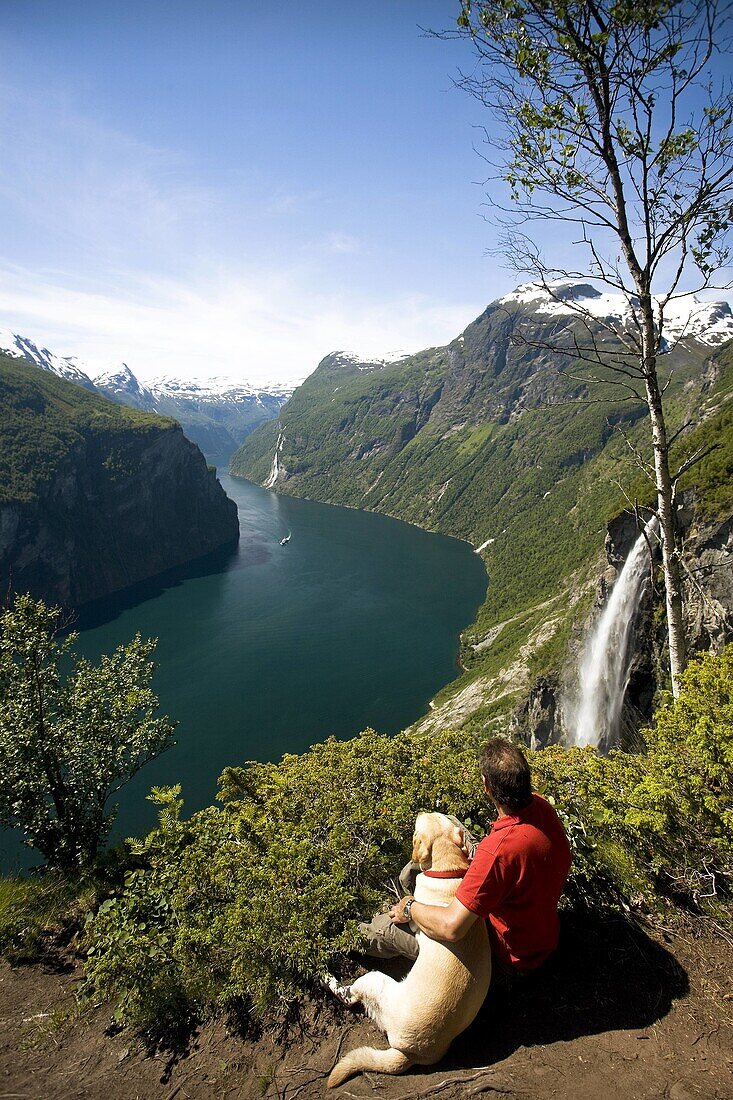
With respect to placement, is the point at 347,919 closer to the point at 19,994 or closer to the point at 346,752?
the point at 346,752

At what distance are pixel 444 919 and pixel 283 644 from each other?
298 ft

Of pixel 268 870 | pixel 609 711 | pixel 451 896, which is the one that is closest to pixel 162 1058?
pixel 268 870

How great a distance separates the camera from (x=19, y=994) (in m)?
6.53

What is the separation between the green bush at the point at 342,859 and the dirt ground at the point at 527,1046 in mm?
381

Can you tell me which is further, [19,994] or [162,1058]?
[19,994]

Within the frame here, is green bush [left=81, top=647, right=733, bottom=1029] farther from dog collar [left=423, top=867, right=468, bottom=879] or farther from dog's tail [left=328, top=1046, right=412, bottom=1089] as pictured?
dog collar [left=423, top=867, right=468, bottom=879]

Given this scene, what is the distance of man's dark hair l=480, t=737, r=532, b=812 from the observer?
3962 mm

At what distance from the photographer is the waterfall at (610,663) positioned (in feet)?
108

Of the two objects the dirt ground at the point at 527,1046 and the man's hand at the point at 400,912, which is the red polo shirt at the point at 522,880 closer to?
the dirt ground at the point at 527,1046

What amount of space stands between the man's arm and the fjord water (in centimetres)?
5331

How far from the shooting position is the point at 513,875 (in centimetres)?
394

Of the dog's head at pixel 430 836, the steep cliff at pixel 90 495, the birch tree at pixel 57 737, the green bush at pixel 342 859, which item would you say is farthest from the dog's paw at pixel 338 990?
the steep cliff at pixel 90 495

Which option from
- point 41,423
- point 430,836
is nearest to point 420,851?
point 430,836

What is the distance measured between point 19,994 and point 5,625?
24.4ft
